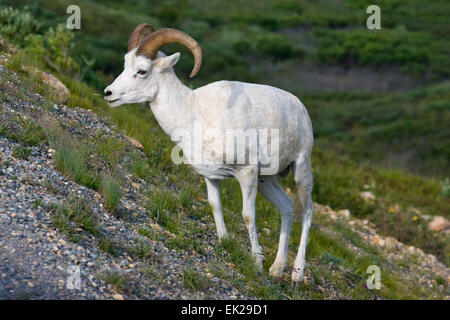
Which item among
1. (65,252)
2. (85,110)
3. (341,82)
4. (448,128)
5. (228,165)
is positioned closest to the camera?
(65,252)

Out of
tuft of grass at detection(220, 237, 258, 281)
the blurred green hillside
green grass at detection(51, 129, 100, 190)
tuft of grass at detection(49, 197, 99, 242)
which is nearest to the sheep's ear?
green grass at detection(51, 129, 100, 190)

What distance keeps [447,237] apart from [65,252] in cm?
943

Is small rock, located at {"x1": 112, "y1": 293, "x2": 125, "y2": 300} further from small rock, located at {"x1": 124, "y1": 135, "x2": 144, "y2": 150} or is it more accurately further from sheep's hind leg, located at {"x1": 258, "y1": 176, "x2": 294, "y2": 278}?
small rock, located at {"x1": 124, "y1": 135, "x2": 144, "y2": 150}

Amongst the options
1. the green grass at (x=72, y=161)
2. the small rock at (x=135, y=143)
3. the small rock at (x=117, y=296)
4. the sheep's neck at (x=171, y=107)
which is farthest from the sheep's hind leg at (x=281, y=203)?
the small rock at (x=117, y=296)

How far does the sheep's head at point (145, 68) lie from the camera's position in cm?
712

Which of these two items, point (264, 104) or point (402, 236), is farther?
point (402, 236)

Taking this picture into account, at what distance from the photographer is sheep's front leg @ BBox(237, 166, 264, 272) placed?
7.32 m

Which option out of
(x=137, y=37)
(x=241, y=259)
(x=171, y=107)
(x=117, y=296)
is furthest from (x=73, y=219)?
(x=137, y=37)

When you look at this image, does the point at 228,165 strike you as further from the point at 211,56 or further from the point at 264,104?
the point at 211,56

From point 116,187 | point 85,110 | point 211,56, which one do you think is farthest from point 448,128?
point 116,187

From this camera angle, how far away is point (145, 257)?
6699 mm

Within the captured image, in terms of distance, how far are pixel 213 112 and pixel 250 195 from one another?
3.46 feet

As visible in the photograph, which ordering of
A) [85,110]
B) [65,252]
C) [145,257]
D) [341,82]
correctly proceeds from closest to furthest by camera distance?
[65,252] < [145,257] < [85,110] < [341,82]

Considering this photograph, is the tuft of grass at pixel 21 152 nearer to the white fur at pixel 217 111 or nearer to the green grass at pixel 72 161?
the green grass at pixel 72 161
